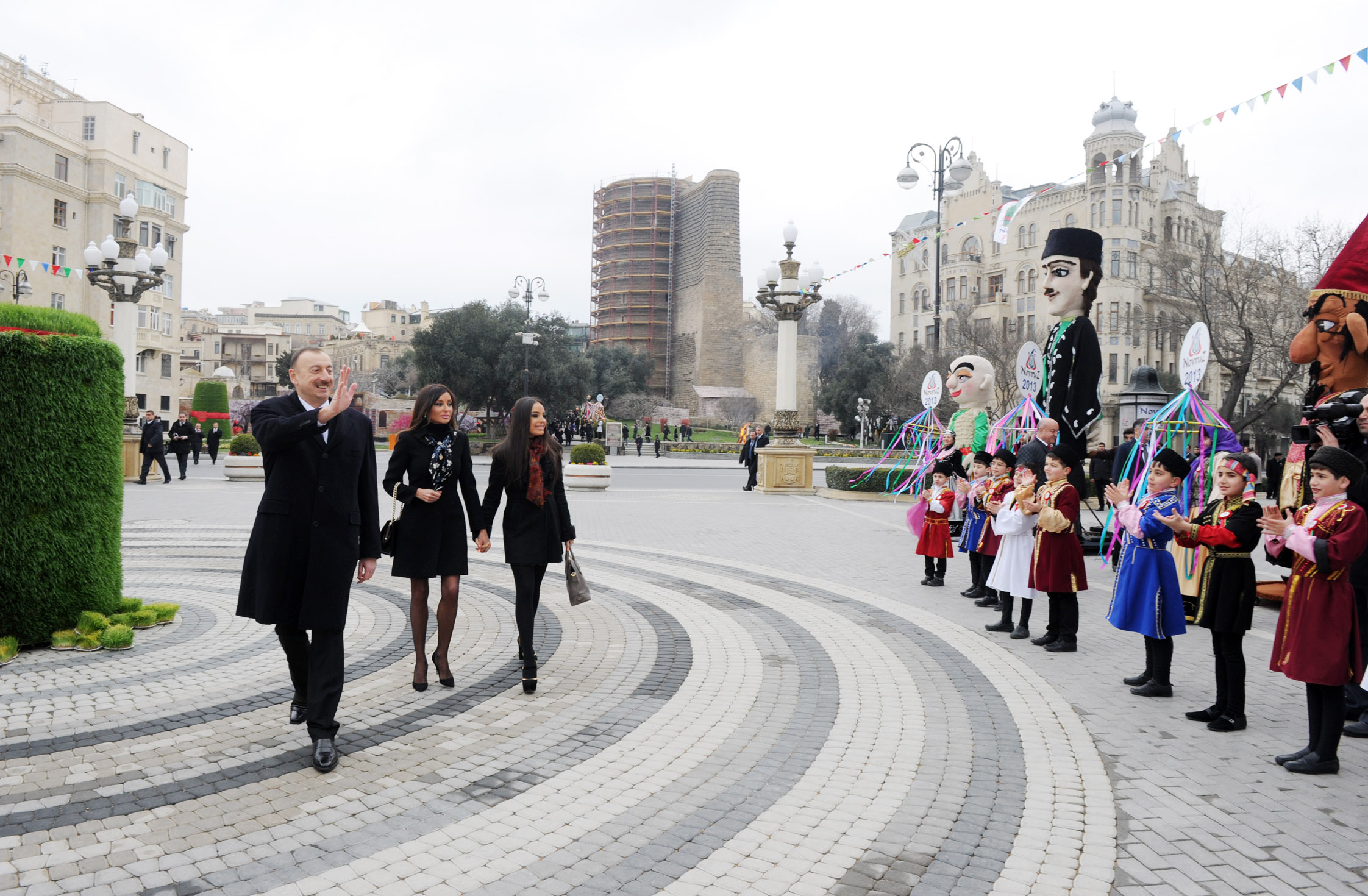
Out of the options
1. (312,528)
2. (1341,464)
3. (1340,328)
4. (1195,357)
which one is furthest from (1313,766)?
(312,528)

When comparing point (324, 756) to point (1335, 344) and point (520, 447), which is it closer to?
point (520, 447)

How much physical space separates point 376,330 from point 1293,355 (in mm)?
126691

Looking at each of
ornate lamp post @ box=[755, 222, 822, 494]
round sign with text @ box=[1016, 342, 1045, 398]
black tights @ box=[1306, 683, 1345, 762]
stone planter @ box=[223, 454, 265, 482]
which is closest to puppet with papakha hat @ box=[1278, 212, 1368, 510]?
black tights @ box=[1306, 683, 1345, 762]

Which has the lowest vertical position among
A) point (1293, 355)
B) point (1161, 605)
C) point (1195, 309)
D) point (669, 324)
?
point (1161, 605)

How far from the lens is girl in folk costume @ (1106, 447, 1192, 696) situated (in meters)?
5.32

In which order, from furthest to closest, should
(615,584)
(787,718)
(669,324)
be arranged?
(669,324) → (615,584) → (787,718)

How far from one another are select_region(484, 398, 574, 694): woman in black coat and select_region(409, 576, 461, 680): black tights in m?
0.39

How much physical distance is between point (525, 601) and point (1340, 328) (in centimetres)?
559

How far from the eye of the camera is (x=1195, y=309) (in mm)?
24234

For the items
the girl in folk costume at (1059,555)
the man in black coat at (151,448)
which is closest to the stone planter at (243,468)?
the man in black coat at (151,448)

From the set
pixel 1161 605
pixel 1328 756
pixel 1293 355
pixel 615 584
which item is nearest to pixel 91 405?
pixel 615 584

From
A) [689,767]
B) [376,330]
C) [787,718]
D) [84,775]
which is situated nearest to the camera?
[84,775]

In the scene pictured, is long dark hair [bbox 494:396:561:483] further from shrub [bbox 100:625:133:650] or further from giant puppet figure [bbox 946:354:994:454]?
giant puppet figure [bbox 946:354:994:454]

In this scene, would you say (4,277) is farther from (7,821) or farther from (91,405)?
(7,821)
